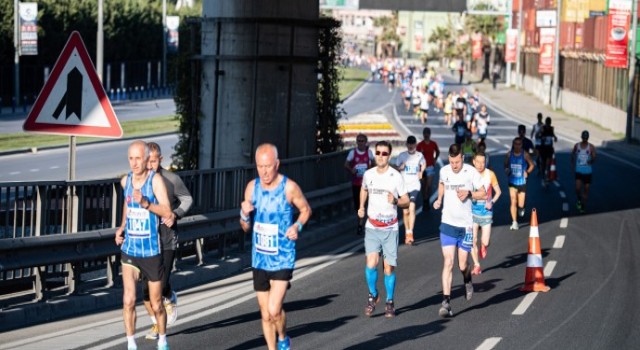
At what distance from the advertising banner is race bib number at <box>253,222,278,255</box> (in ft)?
169

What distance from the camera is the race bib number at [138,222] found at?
1157 centimetres

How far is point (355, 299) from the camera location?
619 inches

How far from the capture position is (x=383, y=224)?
1446 centimetres

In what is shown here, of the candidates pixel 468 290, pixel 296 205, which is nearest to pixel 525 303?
pixel 468 290

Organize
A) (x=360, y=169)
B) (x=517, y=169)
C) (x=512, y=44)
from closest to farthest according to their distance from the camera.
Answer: (x=360, y=169) < (x=517, y=169) < (x=512, y=44)

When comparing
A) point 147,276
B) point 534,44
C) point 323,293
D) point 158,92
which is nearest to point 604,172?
point 323,293

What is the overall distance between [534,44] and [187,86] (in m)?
82.6

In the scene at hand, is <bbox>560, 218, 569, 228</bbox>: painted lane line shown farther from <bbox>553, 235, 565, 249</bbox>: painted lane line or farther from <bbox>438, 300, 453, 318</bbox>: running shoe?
<bbox>438, 300, 453, 318</bbox>: running shoe

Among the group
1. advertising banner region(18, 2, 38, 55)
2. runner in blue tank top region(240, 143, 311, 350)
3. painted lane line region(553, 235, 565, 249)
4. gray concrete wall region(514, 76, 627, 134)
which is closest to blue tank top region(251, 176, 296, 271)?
runner in blue tank top region(240, 143, 311, 350)

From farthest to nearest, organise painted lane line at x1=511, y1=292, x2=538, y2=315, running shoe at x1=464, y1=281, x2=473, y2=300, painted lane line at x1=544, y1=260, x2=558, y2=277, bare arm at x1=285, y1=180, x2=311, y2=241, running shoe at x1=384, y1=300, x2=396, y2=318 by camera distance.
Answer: painted lane line at x1=544, y1=260, x2=558, y2=277, running shoe at x1=464, y1=281, x2=473, y2=300, painted lane line at x1=511, y1=292, x2=538, y2=315, running shoe at x1=384, y1=300, x2=396, y2=318, bare arm at x1=285, y1=180, x2=311, y2=241

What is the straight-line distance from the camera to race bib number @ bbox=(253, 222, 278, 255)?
1095cm

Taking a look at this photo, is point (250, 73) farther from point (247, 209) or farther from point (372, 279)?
point (247, 209)

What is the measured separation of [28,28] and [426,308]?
49.2 metres

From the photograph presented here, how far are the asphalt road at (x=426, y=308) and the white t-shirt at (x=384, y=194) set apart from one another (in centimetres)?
109
